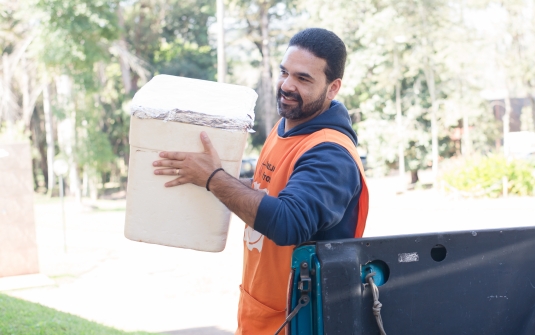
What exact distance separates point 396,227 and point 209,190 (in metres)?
11.2

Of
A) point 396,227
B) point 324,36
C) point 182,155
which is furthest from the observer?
point 396,227

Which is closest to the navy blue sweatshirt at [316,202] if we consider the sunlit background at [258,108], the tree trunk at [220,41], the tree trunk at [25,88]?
the sunlit background at [258,108]

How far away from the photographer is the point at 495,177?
17.4 metres

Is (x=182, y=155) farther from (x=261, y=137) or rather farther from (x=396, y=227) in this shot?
(x=261, y=137)

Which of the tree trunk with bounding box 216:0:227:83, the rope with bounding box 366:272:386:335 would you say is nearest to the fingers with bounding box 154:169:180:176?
the rope with bounding box 366:272:386:335

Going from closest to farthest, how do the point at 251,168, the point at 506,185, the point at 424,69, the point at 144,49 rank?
the point at 506,185 < the point at 424,69 < the point at 251,168 < the point at 144,49

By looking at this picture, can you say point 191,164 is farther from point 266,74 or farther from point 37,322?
point 266,74

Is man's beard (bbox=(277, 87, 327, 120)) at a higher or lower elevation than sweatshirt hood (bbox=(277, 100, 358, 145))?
higher

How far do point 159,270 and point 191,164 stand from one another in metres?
7.48

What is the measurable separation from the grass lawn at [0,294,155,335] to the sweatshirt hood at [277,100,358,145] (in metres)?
3.15

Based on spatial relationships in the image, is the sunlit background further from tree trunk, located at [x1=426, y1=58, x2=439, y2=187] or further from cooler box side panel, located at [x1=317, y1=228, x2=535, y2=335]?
cooler box side panel, located at [x1=317, y1=228, x2=535, y2=335]

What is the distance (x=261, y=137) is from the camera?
1286 inches

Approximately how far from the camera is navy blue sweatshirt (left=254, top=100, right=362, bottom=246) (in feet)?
6.30

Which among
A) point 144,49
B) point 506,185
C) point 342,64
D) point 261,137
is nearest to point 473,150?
point 506,185
